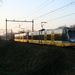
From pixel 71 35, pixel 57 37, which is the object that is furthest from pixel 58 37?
pixel 71 35

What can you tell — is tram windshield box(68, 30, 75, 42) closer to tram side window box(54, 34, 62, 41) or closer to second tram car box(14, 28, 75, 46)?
second tram car box(14, 28, 75, 46)

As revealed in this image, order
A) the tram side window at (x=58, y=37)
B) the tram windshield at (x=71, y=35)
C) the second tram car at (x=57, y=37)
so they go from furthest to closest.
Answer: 1. the tram side window at (x=58, y=37)
2. the second tram car at (x=57, y=37)
3. the tram windshield at (x=71, y=35)

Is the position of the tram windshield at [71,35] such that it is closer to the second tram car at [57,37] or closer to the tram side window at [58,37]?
the second tram car at [57,37]

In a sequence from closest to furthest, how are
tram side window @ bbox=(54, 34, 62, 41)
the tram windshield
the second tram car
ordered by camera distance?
the tram windshield → the second tram car → tram side window @ bbox=(54, 34, 62, 41)

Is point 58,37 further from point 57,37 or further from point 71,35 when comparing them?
point 71,35

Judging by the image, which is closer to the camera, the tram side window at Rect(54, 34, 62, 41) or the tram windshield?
the tram windshield

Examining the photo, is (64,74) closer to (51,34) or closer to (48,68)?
(48,68)

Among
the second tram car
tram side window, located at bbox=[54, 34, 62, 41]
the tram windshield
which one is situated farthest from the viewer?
tram side window, located at bbox=[54, 34, 62, 41]

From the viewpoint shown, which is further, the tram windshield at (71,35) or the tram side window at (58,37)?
the tram side window at (58,37)

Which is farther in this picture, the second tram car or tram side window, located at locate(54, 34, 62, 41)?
tram side window, located at locate(54, 34, 62, 41)

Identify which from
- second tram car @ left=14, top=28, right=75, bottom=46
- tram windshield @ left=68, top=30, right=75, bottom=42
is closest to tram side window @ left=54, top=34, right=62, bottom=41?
second tram car @ left=14, top=28, right=75, bottom=46

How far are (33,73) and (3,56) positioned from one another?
1470 cm

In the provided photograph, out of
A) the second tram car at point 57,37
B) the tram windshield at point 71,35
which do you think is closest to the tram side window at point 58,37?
the second tram car at point 57,37

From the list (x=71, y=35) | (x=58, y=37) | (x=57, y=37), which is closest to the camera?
(x=71, y=35)
